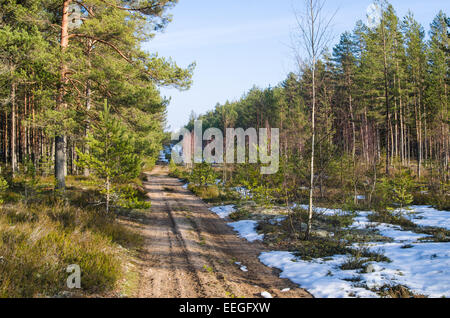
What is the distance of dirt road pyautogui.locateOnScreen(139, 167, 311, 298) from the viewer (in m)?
5.53

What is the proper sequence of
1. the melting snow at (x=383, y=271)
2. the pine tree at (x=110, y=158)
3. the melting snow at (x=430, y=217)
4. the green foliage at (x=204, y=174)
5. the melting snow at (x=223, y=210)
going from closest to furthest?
the melting snow at (x=383, y=271)
the pine tree at (x=110, y=158)
the melting snow at (x=430, y=217)
the melting snow at (x=223, y=210)
the green foliage at (x=204, y=174)

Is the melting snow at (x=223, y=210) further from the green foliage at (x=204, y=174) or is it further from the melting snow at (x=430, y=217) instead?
the melting snow at (x=430, y=217)

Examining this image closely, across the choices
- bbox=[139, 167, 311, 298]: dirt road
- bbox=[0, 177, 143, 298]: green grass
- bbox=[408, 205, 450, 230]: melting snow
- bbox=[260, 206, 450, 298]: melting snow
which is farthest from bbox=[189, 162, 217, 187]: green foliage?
bbox=[260, 206, 450, 298]: melting snow

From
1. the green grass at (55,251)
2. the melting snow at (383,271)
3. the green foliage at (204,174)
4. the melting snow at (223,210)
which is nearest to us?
the green grass at (55,251)

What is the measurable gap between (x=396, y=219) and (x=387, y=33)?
20572 millimetres

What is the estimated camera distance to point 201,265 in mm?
7059

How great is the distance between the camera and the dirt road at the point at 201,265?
5.53 metres

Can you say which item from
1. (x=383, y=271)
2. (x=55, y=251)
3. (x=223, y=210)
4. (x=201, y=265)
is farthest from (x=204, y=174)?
(x=383, y=271)

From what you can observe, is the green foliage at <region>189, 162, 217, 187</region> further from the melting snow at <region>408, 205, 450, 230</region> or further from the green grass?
the melting snow at <region>408, 205, 450, 230</region>

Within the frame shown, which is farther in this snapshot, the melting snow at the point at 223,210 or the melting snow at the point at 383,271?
the melting snow at the point at 223,210

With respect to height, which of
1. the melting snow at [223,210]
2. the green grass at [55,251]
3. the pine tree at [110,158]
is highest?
the pine tree at [110,158]

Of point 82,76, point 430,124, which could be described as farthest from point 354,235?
point 430,124

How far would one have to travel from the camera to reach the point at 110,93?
37.9ft

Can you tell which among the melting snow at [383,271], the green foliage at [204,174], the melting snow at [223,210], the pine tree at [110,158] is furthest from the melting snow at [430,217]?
the green foliage at [204,174]
